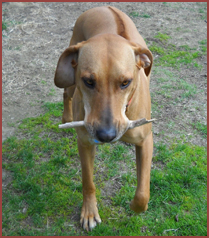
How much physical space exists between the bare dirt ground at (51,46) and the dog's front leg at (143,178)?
1243mm

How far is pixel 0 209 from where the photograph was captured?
3.58 m

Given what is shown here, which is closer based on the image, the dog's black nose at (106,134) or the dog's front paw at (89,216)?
the dog's black nose at (106,134)

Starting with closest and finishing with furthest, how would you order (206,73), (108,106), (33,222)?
(108,106) < (33,222) < (206,73)

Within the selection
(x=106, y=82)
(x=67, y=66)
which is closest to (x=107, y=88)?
(x=106, y=82)

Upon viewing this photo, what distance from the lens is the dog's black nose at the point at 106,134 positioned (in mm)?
2328

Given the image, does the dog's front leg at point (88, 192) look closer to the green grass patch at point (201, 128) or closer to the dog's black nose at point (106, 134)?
the dog's black nose at point (106, 134)

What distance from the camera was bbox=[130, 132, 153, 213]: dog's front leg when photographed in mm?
3102

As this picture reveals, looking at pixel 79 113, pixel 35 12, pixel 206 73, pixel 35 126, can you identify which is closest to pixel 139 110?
pixel 79 113

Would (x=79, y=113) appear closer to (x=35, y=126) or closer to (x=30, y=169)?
(x=30, y=169)

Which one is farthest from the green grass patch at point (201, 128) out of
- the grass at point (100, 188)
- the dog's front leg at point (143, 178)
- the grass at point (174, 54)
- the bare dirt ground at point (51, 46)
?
the grass at point (174, 54)

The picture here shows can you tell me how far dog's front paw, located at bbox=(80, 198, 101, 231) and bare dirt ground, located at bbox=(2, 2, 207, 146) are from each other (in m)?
1.49

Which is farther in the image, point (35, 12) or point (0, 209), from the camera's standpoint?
point (35, 12)

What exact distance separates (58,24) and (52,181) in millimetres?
4549

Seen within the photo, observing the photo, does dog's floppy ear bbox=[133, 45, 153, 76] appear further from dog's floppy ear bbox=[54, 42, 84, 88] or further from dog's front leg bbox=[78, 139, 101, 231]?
→ dog's front leg bbox=[78, 139, 101, 231]
